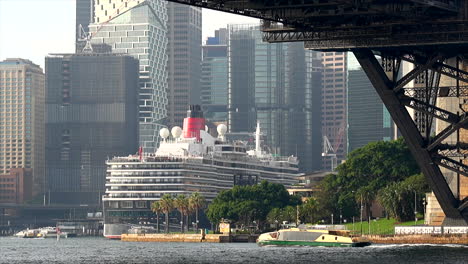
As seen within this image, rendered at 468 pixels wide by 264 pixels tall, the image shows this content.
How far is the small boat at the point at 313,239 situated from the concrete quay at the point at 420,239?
2.00 metres

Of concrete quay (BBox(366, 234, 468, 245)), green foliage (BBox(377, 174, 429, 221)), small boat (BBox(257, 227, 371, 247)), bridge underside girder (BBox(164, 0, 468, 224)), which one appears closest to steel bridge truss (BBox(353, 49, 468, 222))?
bridge underside girder (BBox(164, 0, 468, 224))

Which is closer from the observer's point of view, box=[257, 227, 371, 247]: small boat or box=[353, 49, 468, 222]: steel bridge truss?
box=[353, 49, 468, 222]: steel bridge truss

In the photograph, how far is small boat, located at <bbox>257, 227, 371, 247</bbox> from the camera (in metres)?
156

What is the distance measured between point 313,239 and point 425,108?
130 ft

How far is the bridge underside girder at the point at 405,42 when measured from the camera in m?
103

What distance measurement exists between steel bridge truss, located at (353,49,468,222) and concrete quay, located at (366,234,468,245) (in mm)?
9334

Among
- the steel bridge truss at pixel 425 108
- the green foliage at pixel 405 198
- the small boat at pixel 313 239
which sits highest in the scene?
the steel bridge truss at pixel 425 108

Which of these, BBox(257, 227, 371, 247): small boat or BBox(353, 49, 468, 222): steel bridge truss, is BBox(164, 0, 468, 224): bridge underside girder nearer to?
BBox(353, 49, 468, 222): steel bridge truss

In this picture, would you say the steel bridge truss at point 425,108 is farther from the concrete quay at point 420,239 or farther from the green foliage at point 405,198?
the green foliage at point 405,198

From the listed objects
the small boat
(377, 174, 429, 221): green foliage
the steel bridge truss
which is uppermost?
the steel bridge truss

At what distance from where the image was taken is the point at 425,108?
12338cm

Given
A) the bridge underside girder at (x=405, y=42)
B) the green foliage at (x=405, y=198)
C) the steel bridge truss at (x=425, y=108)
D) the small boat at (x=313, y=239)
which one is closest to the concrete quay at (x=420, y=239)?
the small boat at (x=313, y=239)

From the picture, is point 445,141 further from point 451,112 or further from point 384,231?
point 384,231

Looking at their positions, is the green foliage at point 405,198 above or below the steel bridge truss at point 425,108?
below
